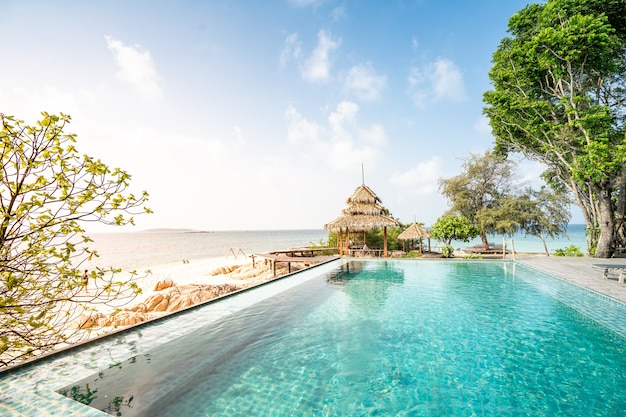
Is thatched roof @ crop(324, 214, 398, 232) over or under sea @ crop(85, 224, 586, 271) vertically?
over

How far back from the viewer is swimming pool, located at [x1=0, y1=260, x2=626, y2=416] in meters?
3.36

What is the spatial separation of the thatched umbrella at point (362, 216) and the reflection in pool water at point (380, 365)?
940 centimetres

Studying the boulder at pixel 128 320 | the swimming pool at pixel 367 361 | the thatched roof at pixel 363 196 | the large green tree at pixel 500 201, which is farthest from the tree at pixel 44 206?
the large green tree at pixel 500 201

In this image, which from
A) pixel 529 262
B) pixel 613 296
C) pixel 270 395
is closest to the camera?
pixel 270 395

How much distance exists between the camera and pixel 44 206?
7.56 feet

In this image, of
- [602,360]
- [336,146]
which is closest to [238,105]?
[336,146]

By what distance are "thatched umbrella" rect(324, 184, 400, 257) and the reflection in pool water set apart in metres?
9.40

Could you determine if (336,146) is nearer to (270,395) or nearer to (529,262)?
(529,262)

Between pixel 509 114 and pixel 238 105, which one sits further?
pixel 238 105

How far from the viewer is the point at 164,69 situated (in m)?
11.6

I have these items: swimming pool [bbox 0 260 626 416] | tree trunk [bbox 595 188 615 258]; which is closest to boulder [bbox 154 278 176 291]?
swimming pool [bbox 0 260 626 416]

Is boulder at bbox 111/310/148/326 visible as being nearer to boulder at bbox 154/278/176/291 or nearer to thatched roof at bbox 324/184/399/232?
boulder at bbox 154/278/176/291

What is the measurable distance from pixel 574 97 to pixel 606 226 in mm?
6661

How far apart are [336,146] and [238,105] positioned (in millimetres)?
7464
